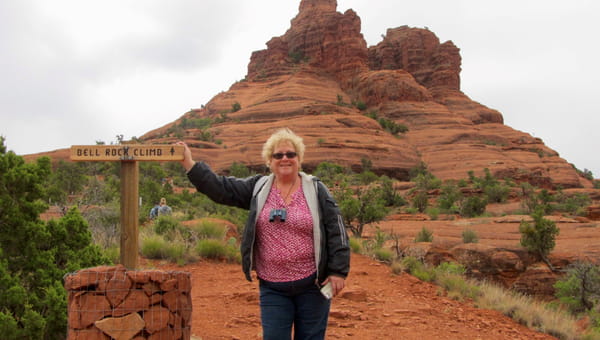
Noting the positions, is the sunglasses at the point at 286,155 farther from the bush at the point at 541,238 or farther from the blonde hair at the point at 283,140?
the bush at the point at 541,238

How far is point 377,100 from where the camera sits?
64.4 m

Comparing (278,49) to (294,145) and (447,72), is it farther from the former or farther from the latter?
(294,145)

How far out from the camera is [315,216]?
8.59 ft

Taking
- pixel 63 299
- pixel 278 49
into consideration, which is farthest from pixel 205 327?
pixel 278 49

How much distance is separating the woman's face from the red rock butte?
2524 centimetres

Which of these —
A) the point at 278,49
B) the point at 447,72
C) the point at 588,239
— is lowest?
the point at 588,239

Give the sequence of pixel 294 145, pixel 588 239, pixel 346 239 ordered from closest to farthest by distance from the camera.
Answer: pixel 346 239 < pixel 294 145 < pixel 588 239

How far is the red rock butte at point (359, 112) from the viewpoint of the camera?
46.3m

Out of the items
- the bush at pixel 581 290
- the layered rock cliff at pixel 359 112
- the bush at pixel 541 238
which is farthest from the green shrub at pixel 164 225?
the layered rock cliff at pixel 359 112

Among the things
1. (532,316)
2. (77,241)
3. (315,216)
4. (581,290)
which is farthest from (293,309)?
(581,290)

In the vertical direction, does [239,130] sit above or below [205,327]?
above

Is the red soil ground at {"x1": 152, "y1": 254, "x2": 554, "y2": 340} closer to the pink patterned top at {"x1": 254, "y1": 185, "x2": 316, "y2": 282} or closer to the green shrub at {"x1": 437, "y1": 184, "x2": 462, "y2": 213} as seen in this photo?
the pink patterned top at {"x1": 254, "y1": 185, "x2": 316, "y2": 282}

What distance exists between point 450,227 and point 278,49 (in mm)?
65512

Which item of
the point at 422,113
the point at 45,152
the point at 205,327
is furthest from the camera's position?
the point at 422,113
